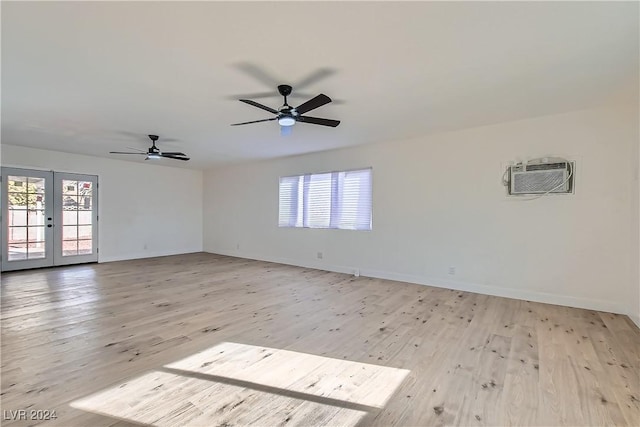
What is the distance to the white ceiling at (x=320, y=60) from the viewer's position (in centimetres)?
194

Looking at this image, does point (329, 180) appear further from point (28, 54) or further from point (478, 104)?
point (28, 54)

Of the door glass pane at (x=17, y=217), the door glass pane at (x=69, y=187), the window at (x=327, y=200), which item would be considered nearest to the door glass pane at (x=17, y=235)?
Answer: the door glass pane at (x=17, y=217)

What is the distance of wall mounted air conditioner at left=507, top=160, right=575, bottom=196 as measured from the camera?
3861mm

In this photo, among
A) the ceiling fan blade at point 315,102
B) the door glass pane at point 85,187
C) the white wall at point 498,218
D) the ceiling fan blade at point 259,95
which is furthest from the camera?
the door glass pane at point 85,187

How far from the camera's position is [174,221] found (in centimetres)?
836

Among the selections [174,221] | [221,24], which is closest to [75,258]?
[174,221]

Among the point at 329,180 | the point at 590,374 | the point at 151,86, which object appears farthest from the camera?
the point at 329,180

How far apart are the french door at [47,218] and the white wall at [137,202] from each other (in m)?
0.18

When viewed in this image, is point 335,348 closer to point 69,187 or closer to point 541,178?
point 541,178

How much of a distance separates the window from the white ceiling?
5.90ft

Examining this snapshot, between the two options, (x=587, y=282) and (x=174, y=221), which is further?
(x=174, y=221)

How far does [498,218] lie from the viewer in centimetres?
432

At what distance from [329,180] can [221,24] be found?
14.0 ft

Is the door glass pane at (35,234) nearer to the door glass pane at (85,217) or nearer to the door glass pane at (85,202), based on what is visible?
the door glass pane at (85,217)
